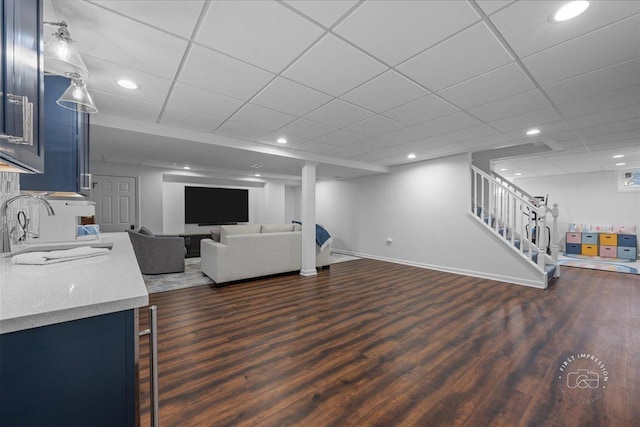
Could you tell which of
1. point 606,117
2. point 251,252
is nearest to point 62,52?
point 251,252

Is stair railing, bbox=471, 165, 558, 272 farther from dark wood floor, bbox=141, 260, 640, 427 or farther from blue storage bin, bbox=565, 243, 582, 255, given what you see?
blue storage bin, bbox=565, 243, 582, 255

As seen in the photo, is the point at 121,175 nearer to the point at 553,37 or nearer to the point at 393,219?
the point at 393,219

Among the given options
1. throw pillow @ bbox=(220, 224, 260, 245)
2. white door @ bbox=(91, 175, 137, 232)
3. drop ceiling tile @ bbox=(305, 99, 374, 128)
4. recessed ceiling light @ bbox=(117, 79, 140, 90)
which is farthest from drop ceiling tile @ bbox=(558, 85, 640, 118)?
white door @ bbox=(91, 175, 137, 232)

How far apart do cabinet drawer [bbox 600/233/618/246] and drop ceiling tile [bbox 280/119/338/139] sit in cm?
839

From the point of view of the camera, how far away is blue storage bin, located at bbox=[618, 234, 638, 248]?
261 inches

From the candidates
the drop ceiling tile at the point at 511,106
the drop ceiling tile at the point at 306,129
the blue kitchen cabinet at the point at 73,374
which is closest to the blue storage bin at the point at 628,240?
the drop ceiling tile at the point at 511,106

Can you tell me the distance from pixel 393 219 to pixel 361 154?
213 centimetres

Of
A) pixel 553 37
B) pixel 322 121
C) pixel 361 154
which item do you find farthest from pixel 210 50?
pixel 361 154

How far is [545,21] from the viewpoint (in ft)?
5.29

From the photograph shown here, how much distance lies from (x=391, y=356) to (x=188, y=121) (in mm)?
3575

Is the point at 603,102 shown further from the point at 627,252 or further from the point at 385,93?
the point at 627,252

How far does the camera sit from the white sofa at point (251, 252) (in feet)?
14.0

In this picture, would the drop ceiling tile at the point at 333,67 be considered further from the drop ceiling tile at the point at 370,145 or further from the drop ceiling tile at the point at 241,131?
the drop ceiling tile at the point at 370,145

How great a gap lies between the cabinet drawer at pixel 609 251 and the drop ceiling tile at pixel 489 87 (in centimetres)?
758
